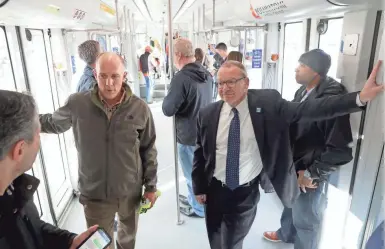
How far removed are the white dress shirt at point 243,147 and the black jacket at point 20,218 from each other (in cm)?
123

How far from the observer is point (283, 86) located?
4203 millimetres

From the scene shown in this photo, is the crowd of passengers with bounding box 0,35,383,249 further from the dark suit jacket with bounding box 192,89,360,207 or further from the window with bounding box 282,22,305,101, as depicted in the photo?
the window with bounding box 282,22,305,101

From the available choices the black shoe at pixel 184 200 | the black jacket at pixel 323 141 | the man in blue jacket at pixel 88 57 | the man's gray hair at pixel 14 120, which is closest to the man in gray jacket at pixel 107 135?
the man in blue jacket at pixel 88 57

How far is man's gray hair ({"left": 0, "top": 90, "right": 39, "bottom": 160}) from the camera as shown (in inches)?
37.0

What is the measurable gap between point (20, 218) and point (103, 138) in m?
0.90

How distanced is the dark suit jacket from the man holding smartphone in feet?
4.03

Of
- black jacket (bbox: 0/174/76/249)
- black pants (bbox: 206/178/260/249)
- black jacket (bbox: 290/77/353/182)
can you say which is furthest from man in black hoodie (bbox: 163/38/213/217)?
black jacket (bbox: 0/174/76/249)

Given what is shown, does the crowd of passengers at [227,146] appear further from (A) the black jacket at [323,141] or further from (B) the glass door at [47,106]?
(B) the glass door at [47,106]

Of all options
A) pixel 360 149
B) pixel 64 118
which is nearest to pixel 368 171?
pixel 360 149

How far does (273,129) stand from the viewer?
6.51 feet

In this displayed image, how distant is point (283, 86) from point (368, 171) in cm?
256

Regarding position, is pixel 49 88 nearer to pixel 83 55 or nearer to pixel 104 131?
pixel 83 55

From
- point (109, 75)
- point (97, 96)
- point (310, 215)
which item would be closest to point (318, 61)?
point (310, 215)

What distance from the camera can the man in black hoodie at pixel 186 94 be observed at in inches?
115
